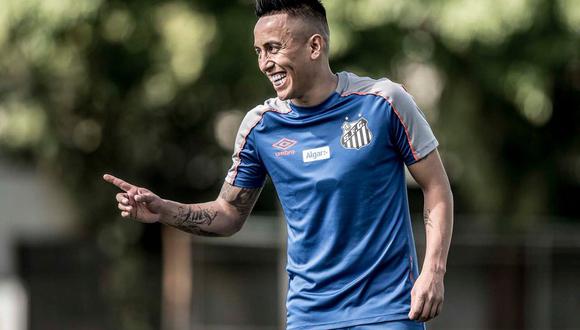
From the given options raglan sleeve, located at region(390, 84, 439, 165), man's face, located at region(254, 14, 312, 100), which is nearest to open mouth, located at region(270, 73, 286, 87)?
man's face, located at region(254, 14, 312, 100)

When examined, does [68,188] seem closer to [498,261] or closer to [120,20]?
[120,20]

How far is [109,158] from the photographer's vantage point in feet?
54.3

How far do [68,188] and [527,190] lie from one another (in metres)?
6.37

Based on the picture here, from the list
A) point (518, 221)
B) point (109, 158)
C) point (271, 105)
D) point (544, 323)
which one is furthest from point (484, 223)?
point (271, 105)

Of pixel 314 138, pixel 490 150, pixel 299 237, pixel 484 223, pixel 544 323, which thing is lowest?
pixel 544 323

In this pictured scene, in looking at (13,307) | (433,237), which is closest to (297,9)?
(433,237)

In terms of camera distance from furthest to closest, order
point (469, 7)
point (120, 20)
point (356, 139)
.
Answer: point (120, 20) → point (469, 7) → point (356, 139)

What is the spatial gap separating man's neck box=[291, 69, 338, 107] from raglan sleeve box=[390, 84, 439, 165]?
29cm

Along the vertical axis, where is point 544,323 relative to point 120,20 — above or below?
below

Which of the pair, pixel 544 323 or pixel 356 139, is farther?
pixel 544 323

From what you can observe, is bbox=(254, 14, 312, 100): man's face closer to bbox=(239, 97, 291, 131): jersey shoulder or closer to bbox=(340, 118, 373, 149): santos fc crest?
bbox=(239, 97, 291, 131): jersey shoulder

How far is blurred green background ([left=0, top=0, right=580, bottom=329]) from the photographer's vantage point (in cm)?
1162

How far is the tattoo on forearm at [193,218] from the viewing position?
17.1 feet

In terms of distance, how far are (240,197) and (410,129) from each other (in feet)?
3.07
